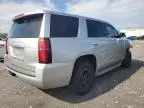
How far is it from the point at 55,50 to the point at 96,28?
2139 mm

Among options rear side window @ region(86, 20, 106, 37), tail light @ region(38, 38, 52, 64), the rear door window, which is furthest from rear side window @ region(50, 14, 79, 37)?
the rear door window

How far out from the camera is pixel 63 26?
477cm

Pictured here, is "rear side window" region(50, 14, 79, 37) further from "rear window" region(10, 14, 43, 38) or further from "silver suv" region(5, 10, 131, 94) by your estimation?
"rear window" region(10, 14, 43, 38)

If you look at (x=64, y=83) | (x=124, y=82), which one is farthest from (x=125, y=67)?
(x=64, y=83)

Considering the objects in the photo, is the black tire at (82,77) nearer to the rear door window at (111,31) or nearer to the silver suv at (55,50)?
the silver suv at (55,50)

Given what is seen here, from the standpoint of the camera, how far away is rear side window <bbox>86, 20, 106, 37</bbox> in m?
5.66

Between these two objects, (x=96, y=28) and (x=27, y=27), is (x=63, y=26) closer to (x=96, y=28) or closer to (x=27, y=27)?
(x=27, y=27)

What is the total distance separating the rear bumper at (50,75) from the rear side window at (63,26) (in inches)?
27.0

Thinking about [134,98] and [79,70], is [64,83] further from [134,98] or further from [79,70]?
[134,98]

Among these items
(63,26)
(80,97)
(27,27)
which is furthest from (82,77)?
(27,27)

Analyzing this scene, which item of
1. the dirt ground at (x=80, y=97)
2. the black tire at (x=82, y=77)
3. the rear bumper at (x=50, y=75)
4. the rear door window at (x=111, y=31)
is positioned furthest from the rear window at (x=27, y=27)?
the rear door window at (x=111, y=31)

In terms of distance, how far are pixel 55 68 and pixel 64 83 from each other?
0.52 m

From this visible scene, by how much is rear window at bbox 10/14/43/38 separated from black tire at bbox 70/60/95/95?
1.35 metres

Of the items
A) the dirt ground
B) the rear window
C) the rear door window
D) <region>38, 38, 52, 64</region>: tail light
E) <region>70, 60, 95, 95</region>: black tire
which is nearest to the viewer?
<region>38, 38, 52, 64</region>: tail light
